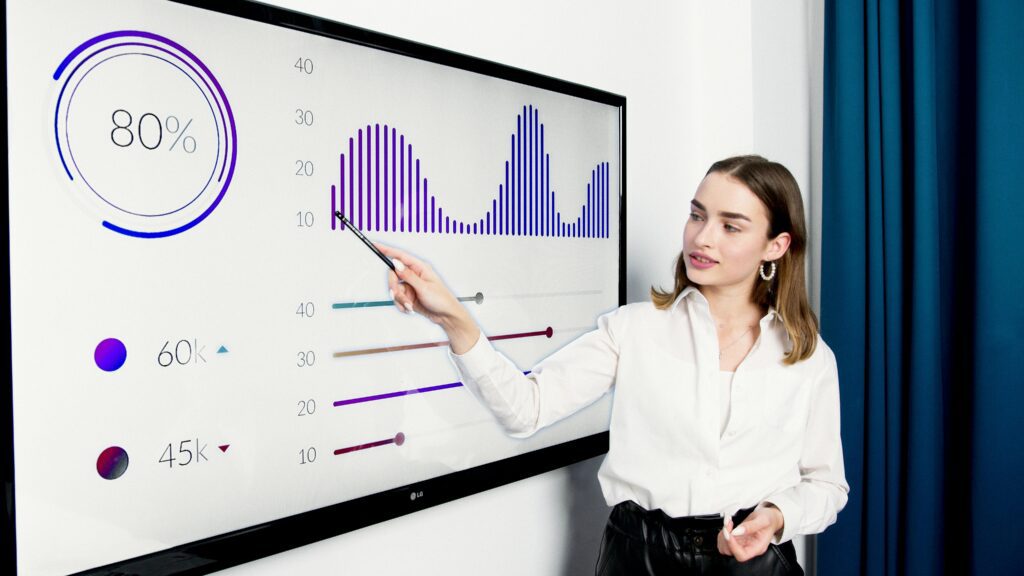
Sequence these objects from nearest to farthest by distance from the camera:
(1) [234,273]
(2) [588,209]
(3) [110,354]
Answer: (3) [110,354], (1) [234,273], (2) [588,209]

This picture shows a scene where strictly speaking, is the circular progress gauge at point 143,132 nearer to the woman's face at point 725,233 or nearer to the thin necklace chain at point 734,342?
the woman's face at point 725,233

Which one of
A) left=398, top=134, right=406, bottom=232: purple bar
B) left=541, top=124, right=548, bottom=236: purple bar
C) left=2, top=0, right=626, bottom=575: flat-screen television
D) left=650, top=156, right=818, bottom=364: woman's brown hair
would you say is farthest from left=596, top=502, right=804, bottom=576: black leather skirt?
left=398, top=134, right=406, bottom=232: purple bar

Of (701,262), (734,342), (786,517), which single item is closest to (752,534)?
(786,517)

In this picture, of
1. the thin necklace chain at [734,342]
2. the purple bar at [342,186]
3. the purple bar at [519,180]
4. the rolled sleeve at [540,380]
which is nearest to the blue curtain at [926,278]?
the thin necklace chain at [734,342]

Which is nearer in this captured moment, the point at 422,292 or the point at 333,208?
the point at 422,292

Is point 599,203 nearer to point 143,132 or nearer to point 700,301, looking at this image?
point 700,301

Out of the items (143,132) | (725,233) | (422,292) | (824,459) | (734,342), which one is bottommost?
(824,459)

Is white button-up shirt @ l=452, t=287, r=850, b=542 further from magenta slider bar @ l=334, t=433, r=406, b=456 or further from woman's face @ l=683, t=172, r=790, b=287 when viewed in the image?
magenta slider bar @ l=334, t=433, r=406, b=456

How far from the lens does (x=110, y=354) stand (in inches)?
34.7

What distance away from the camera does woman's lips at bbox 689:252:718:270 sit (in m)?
1.33

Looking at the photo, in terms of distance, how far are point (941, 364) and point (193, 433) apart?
1739 millimetres

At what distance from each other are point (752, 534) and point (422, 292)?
0.72m

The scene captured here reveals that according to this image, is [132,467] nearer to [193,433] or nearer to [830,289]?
[193,433]

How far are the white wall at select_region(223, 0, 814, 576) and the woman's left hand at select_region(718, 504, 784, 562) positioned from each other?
48 centimetres
